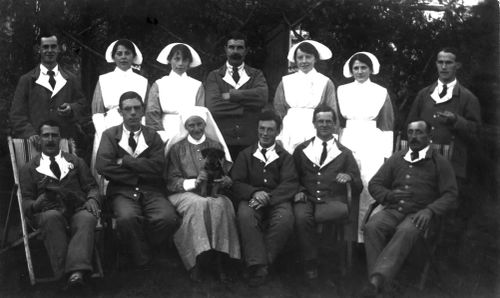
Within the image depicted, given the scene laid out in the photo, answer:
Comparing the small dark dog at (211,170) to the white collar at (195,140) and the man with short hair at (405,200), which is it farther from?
the man with short hair at (405,200)

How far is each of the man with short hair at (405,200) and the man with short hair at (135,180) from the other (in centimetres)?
169

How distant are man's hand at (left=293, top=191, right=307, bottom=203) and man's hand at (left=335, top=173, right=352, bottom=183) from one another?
0.32 meters

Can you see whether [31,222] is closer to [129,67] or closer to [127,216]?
[127,216]

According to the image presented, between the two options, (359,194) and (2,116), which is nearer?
(359,194)

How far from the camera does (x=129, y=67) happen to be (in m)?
6.61

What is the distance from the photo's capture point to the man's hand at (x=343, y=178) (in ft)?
19.4

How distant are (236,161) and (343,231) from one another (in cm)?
112

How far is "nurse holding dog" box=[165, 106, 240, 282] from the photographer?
559 cm

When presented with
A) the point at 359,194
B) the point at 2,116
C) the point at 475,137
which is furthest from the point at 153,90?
the point at 475,137

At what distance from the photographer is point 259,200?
5.77 metres

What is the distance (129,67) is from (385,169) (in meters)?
2.62

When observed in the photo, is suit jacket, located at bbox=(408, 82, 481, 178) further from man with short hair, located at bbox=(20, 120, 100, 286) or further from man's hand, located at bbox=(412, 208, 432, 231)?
man with short hair, located at bbox=(20, 120, 100, 286)

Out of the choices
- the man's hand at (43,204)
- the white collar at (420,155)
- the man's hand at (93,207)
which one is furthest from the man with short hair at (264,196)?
the man's hand at (43,204)

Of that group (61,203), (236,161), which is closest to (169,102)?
(236,161)
